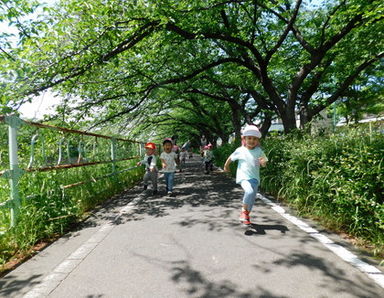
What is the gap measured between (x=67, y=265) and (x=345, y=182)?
3630 millimetres

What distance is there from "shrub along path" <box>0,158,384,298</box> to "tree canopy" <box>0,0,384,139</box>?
3.88 meters

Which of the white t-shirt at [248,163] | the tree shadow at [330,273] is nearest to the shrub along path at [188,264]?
the tree shadow at [330,273]

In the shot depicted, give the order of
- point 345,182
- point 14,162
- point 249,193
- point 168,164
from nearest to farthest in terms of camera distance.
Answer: point 345,182
point 14,162
point 249,193
point 168,164

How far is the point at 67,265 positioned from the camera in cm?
290

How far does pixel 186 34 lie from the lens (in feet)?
23.1

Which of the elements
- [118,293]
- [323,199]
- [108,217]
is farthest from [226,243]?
[108,217]

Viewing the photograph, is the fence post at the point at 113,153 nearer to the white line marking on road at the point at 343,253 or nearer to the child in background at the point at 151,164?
the child in background at the point at 151,164

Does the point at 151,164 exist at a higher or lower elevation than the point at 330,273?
higher

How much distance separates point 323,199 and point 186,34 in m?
5.45

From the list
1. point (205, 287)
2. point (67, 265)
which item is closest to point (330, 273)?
point (205, 287)

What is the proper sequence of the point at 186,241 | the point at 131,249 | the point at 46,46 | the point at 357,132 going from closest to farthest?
1. the point at 131,249
2. the point at 186,241
3. the point at 357,132
4. the point at 46,46

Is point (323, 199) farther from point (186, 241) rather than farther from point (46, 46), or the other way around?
point (46, 46)

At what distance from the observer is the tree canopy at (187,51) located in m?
5.51

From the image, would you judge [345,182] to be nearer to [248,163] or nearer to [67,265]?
[248,163]
